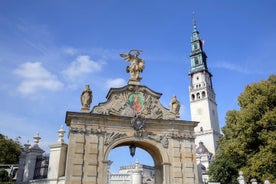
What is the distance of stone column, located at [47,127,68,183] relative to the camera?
15711 millimetres

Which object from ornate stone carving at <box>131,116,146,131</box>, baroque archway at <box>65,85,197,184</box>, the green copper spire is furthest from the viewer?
the green copper spire

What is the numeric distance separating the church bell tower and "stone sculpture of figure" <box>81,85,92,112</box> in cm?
4957

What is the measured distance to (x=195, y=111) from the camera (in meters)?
67.8

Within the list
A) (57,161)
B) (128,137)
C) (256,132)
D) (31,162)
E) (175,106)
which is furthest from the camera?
(256,132)

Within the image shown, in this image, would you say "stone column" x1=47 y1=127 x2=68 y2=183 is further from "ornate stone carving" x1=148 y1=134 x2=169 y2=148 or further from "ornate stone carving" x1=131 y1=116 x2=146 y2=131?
"ornate stone carving" x1=148 y1=134 x2=169 y2=148

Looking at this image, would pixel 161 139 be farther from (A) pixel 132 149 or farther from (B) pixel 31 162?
(B) pixel 31 162

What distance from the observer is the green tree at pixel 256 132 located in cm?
1892

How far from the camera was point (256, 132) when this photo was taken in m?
20.5

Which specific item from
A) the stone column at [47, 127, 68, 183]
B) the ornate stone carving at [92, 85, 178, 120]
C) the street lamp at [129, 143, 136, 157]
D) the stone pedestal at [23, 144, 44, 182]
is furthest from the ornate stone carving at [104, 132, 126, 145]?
the stone pedestal at [23, 144, 44, 182]

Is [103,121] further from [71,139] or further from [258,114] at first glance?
[258,114]

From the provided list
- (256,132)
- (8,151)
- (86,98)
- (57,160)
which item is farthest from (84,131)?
(8,151)

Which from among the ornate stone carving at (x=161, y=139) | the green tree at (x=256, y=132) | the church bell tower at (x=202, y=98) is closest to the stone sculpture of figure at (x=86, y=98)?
the ornate stone carving at (x=161, y=139)

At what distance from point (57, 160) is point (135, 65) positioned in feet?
27.0

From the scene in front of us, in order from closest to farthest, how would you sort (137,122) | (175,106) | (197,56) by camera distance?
1. (137,122)
2. (175,106)
3. (197,56)
